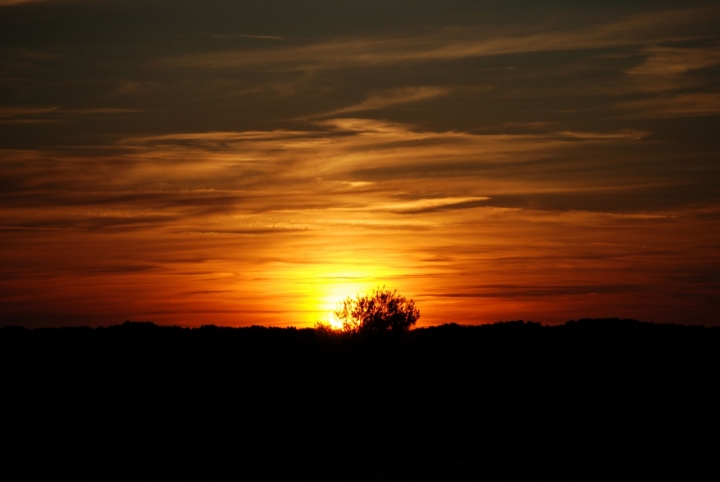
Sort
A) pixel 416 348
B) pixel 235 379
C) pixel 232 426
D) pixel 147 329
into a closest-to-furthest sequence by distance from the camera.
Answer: pixel 232 426, pixel 235 379, pixel 416 348, pixel 147 329

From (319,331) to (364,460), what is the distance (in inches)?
843

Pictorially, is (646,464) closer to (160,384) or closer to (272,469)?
(272,469)

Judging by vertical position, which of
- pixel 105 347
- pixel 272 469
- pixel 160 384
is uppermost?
pixel 105 347

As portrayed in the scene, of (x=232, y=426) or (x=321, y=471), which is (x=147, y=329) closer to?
(x=232, y=426)

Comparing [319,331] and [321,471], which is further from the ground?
[319,331]

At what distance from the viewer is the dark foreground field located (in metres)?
34.5

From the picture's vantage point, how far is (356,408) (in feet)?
151

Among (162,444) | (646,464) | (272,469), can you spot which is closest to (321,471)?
(272,469)

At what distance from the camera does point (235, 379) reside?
175ft

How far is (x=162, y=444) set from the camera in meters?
37.2

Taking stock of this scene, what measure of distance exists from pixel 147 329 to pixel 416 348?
30753 millimetres

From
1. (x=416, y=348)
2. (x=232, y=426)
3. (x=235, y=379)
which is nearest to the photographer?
(x=232, y=426)

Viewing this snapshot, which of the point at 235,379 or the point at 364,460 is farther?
the point at 235,379

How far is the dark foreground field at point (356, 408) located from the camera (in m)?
34.5
